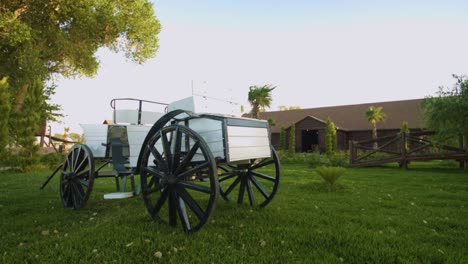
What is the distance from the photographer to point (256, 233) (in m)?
3.74

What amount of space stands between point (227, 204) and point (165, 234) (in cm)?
193

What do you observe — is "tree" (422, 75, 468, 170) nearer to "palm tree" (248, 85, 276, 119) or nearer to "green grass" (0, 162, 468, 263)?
"green grass" (0, 162, 468, 263)

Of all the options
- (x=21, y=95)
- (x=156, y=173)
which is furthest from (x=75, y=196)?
(x=21, y=95)

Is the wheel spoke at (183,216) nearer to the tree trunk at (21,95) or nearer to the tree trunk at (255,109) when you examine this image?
the tree trunk at (21,95)

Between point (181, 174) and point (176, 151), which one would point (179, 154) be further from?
point (181, 174)

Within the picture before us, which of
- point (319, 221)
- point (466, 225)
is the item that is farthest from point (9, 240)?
point (466, 225)

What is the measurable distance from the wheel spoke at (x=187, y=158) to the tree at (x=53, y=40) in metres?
13.2

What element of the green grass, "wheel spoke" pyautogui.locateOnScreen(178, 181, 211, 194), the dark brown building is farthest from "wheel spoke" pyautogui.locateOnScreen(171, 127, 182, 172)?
the dark brown building

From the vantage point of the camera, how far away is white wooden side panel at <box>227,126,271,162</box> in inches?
145

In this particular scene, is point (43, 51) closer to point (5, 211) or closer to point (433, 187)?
point (5, 211)

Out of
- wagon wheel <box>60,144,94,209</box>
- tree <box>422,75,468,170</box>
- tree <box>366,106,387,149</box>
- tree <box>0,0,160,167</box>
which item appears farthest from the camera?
tree <box>366,106,387,149</box>

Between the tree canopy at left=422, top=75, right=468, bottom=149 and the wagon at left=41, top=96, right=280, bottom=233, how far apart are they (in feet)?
35.9

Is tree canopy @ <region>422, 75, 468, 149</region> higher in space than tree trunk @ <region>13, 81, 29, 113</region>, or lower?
lower

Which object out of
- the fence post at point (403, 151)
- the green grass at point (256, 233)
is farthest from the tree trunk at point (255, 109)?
the green grass at point (256, 233)
